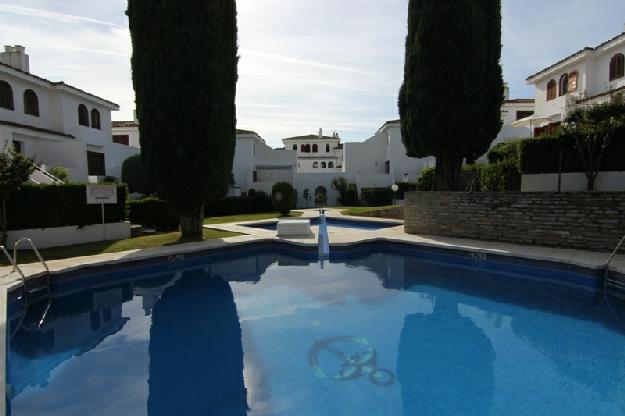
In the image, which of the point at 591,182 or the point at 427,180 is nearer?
the point at 591,182

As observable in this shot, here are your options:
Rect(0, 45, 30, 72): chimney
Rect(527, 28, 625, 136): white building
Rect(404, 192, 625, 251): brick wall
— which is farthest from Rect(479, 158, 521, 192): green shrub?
Rect(0, 45, 30, 72): chimney

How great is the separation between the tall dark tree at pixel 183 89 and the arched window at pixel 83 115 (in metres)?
16.8

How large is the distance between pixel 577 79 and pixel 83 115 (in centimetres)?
3537

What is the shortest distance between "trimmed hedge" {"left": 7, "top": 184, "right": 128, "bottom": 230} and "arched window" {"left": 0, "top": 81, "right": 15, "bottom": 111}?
12.3 metres

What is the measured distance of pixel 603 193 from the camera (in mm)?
10148

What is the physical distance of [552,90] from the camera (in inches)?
1094

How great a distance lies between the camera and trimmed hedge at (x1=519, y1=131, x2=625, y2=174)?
11.0 meters

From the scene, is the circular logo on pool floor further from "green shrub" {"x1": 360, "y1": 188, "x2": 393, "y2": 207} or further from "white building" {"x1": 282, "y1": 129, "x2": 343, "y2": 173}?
"white building" {"x1": 282, "y1": 129, "x2": 343, "y2": 173}

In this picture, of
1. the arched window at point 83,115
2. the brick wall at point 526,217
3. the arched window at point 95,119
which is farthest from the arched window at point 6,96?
the brick wall at point 526,217

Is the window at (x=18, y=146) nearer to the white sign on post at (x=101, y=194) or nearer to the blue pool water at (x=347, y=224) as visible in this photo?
the white sign on post at (x=101, y=194)

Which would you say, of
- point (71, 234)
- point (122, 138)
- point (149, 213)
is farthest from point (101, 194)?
point (122, 138)

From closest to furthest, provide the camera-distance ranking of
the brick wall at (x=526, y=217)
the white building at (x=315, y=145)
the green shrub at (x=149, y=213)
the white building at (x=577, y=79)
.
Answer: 1. the brick wall at (x=526, y=217)
2. the green shrub at (x=149, y=213)
3. the white building at (x=577, y=79)
4. the white building at (x=315, y=145)

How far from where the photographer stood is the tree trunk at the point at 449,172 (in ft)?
47.7

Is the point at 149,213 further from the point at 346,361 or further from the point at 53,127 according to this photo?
the point at 346,361
